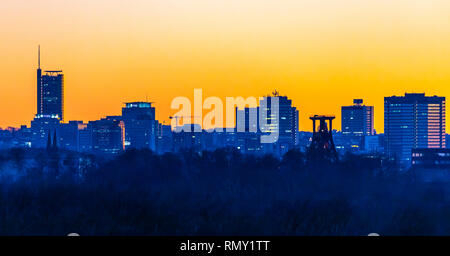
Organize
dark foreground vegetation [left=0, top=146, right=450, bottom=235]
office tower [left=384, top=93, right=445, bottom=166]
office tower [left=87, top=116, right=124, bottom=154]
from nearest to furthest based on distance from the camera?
dark foreground vegetation [left=0, top=146, right=450, bottom=235]
office tower [left=87, top=116, right=124, bottom=154]
office tower [left=384, top=93, right=445, bottom=166]

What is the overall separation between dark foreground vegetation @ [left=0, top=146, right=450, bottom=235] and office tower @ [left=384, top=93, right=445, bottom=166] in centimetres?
12804

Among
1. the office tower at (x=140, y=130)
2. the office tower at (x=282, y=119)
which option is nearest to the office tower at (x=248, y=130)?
the office tower at (x=282, y=119)

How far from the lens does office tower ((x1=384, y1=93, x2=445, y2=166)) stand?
184 meters

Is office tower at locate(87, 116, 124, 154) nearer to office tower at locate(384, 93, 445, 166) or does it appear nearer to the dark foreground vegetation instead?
office tower at locate(384, 93, 445, 166)

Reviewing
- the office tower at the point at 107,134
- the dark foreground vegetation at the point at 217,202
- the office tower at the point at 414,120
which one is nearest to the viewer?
the dark foreground vegetation at the point at 217,202

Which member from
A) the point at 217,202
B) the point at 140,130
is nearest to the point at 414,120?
the point at 140,130

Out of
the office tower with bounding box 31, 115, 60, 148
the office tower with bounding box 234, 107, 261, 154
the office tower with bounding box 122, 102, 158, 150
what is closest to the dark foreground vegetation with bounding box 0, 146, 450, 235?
the office tower with bounding box 234, 107, 261, 154

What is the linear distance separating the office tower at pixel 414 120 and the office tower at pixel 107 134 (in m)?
50.8

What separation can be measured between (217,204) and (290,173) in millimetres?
21206

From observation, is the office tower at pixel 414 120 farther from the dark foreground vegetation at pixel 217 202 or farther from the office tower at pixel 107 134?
the dark foreground vegetation at pixel 217 202

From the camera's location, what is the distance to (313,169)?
58.3 metres

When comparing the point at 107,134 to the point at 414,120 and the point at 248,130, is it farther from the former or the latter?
the point at 414,120

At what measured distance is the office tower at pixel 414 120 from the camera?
604ft
